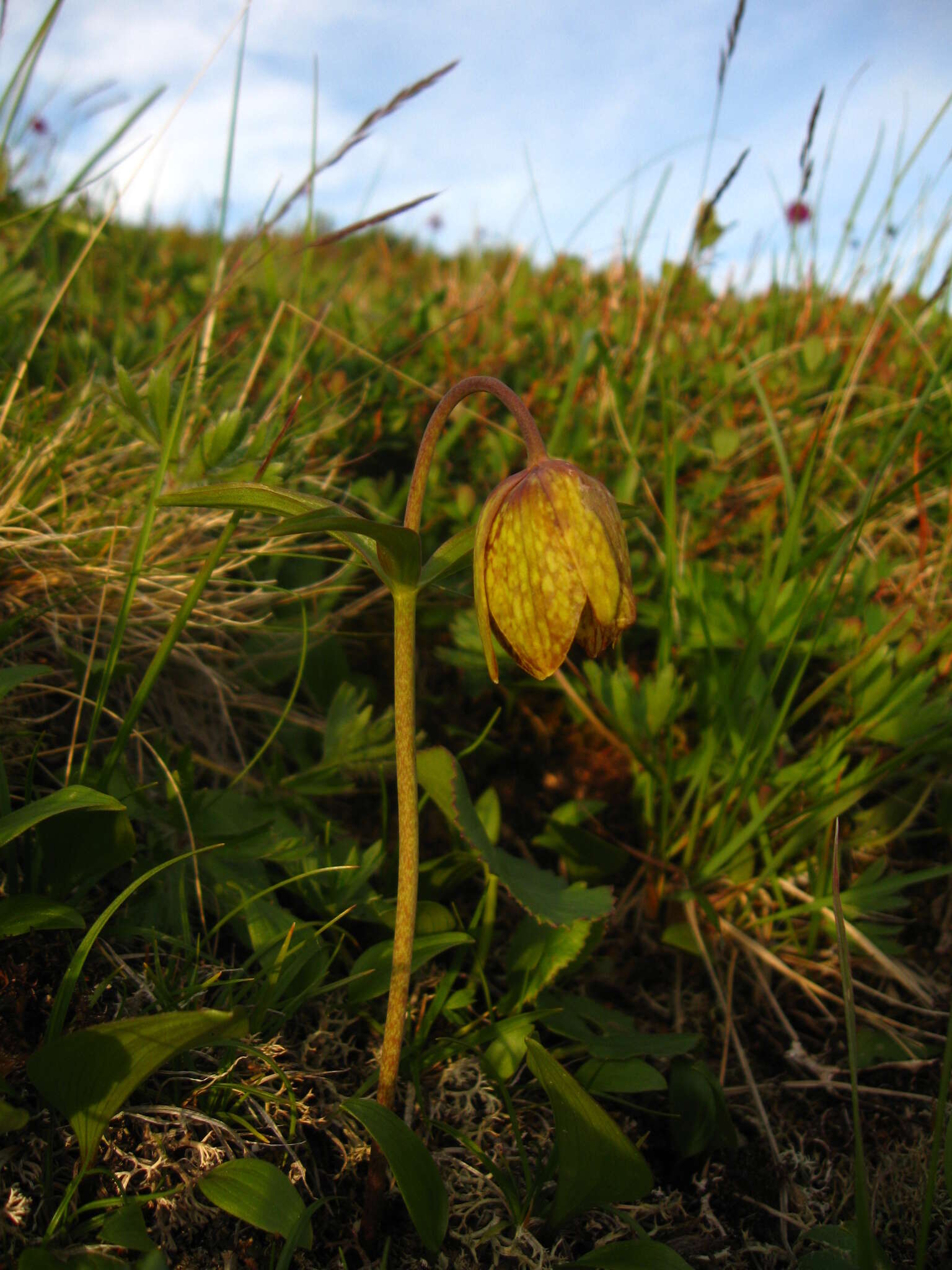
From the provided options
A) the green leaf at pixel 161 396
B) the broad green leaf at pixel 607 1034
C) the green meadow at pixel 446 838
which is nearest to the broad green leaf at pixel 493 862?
the green meadow at pixel 446 838

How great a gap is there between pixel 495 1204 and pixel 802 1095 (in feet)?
1.71

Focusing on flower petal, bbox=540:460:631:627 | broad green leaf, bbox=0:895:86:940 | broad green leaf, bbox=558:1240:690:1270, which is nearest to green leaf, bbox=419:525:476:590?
flower petal, bbox=540:460:631:627

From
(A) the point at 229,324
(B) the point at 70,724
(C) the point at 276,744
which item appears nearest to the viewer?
(B) the point at 70,724

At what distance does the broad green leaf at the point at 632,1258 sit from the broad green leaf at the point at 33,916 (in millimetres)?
659

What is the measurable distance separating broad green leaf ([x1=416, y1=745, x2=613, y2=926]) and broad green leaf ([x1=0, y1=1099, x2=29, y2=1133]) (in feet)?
1.75

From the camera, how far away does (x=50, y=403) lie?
190 cm

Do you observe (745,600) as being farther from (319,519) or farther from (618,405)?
(319,519)

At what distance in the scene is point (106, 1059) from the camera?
34.5 inches

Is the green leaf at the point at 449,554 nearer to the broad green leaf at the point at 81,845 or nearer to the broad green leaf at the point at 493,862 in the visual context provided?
the broad green leaf at the point at 493,862

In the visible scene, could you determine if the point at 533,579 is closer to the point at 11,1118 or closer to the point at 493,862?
the point at 493,862

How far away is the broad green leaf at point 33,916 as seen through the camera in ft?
3.16

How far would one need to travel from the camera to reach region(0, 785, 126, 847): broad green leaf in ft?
3.11

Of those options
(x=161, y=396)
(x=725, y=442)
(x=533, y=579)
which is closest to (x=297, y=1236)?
(x=533, y=579)

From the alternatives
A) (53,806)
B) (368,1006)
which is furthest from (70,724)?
(368,1006)
